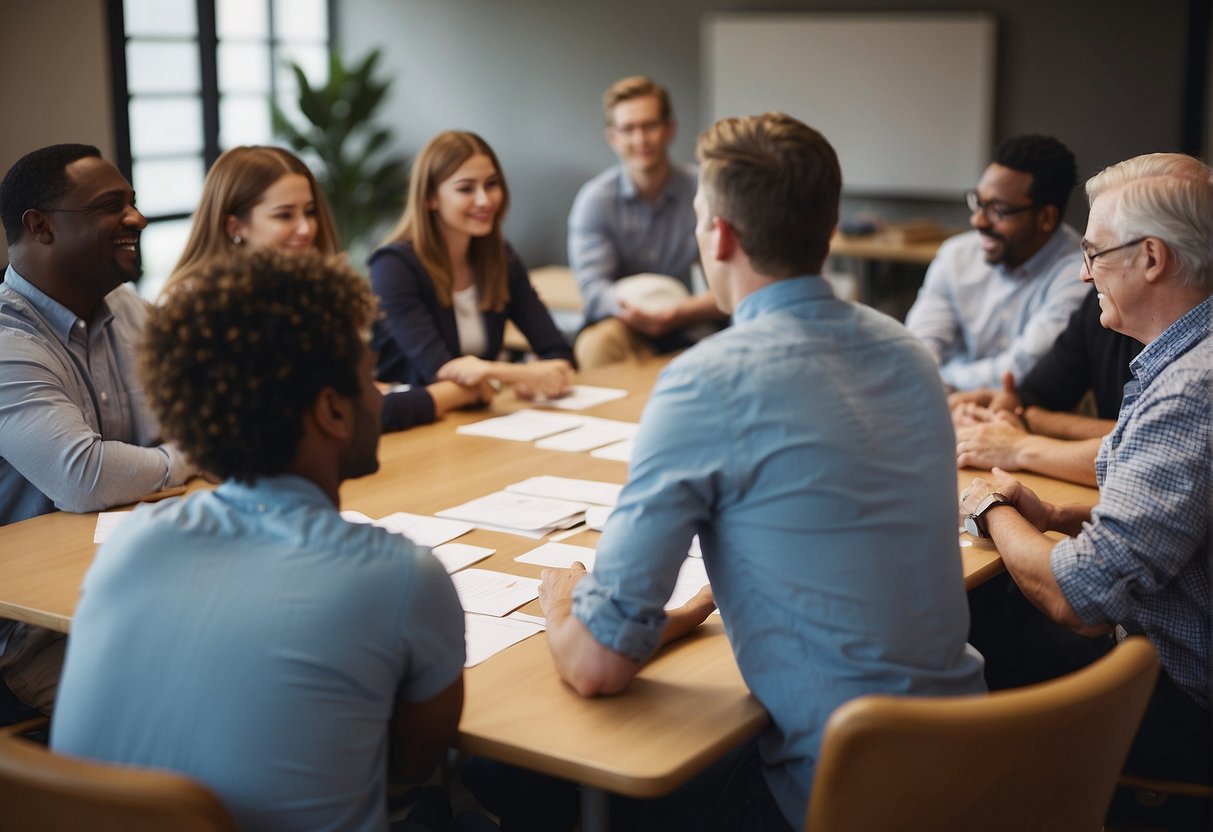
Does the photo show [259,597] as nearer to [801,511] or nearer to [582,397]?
[801,511]

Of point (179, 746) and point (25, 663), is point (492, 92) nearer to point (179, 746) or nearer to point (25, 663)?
point (25, 663)

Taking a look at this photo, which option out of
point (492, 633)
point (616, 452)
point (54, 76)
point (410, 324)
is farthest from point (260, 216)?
point (54, 76)

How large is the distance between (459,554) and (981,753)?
104cm

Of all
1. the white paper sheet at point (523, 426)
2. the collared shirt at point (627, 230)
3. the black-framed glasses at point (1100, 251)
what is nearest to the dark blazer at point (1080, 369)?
→ the black-framed glasses at point (1100, 251)

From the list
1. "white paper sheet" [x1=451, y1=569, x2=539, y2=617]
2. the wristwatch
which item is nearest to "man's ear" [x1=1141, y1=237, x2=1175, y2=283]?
the wristwatch

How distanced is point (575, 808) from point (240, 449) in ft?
3.18

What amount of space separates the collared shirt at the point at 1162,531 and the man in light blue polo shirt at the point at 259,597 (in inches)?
39.3

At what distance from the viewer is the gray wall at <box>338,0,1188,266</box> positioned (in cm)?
629

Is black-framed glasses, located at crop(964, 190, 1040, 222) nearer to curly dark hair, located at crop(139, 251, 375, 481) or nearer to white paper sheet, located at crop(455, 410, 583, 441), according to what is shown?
white paper sheet, located at crop(455, 410, 583, 441)

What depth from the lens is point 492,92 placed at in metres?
8.21

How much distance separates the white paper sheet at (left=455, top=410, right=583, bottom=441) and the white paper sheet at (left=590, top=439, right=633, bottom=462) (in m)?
0.19

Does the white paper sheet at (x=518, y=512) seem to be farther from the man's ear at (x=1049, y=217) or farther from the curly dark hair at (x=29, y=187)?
the man's ear at (x=1049, y=217)

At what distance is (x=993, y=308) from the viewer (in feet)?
12.5

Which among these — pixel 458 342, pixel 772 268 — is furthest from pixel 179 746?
pixel 458 342
